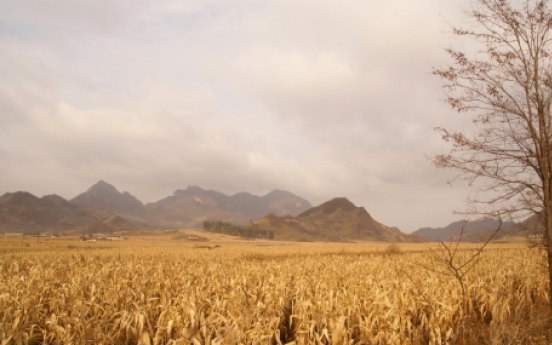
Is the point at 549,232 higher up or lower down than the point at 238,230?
higher up

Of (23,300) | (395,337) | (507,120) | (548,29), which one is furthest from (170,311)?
(548,29)

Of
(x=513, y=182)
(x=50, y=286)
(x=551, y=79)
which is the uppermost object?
(x=551, y=79)

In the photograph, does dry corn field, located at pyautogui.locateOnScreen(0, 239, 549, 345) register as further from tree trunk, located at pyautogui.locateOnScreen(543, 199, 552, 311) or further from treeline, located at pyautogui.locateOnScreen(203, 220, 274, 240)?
treeline, located at pyautogui.locateOnScreen(203, 220, 274, 240)

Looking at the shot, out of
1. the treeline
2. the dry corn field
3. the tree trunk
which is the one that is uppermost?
the tree trunk

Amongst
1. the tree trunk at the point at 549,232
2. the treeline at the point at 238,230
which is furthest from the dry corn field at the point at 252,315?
the treeline at the point at 238,230

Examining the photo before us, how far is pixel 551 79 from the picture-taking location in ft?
24.8

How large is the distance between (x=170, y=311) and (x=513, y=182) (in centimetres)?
842

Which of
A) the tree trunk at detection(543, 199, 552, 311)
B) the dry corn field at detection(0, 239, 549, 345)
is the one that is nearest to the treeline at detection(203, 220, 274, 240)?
the dry corn field at detection(0, 239, 549, 345)

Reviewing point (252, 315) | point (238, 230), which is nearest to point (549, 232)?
point (252, 315)

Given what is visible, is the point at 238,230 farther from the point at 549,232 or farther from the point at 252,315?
the point at 252,315

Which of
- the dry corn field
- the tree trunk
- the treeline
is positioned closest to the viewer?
the dry corn field

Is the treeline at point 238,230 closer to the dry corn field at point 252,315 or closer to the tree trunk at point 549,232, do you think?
the dry corn field at point 252,315

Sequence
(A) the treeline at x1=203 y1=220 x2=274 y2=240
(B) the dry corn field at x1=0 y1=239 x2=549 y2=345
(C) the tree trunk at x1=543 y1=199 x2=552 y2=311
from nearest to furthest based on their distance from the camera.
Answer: (B) the dry corn field at x1=0 y1=239 x2=549 y2=345, (C) the tree trunk at x1=543 y1=199 x2=552 y2=311, (A) the treeline at x1=203 y1=220 x2=274 y2=240

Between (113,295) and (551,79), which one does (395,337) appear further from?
(551,79)
